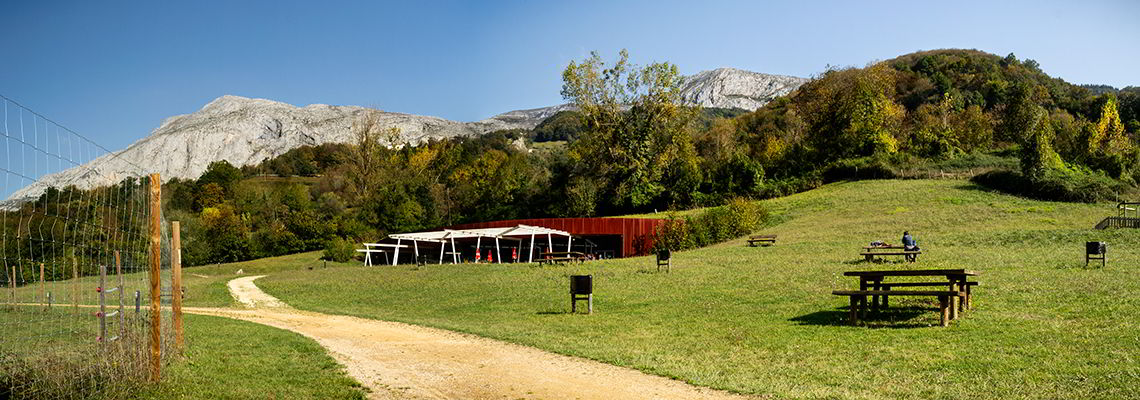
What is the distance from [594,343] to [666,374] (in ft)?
13.2

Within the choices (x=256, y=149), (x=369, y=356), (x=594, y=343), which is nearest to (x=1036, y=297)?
(x=594, y=343)

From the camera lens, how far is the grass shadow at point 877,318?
15547mm

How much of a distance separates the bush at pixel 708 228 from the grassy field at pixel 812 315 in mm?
5993

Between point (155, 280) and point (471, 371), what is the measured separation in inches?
183

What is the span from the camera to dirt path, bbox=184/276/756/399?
10195mm

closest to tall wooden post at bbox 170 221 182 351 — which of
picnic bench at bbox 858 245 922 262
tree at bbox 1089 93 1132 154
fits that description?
picnic bench at bbox 858 245 922 262

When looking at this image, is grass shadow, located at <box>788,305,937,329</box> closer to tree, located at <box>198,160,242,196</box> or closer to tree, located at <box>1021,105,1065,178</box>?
tree, located at <box>1021,105,1065,178</box>

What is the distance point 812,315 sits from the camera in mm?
17531

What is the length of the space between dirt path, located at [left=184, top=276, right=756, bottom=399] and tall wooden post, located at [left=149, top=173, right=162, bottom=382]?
265 centimetres

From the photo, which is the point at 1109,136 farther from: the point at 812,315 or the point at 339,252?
the point at 812,315

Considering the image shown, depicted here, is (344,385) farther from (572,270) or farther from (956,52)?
(956,52)

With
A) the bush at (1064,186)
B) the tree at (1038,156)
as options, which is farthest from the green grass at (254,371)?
the tree at (1038,156)

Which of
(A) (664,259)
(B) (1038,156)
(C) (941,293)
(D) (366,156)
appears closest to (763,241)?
(A) (664,259)

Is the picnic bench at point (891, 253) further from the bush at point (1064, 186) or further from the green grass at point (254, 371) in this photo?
the bush at point (1064, 186)
